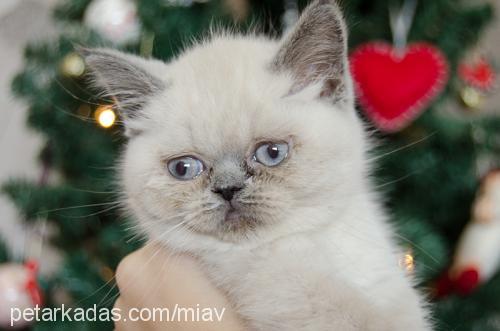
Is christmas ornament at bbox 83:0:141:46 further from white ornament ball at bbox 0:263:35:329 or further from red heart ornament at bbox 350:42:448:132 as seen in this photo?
white ornament ball at bbox 0:263:35:329

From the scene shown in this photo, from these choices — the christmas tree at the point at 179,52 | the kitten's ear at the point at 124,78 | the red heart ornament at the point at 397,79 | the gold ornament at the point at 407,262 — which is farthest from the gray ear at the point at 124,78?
the gold ornament at the point at 407,262

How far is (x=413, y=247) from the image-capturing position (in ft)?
3.59

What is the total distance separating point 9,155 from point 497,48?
91.0 inches

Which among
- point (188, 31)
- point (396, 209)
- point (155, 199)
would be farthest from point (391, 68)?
point (155, 199)

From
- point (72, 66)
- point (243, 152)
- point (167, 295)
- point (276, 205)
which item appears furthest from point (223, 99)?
point (72, 66)

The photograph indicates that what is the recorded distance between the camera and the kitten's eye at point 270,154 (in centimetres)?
76

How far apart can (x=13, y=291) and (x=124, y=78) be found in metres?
0.72

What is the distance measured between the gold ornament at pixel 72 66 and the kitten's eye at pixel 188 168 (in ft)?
1.57

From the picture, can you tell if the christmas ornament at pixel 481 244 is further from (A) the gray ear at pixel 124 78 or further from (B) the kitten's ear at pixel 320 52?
(A) the gray ear at pixel 124 78

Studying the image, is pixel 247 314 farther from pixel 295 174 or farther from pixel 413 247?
pixel 413 247

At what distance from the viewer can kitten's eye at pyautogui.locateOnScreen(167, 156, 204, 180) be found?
0.79 metres

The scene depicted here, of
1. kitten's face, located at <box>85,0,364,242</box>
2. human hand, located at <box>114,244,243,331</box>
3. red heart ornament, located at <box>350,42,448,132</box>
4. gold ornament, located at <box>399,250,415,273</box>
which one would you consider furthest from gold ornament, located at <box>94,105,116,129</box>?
gold ornament, located at <box>399,250,415,273</box>

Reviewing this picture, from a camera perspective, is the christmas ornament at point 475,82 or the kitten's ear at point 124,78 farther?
the christmas ornament at point 475,82

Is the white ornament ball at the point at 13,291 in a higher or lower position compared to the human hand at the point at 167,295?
higher
